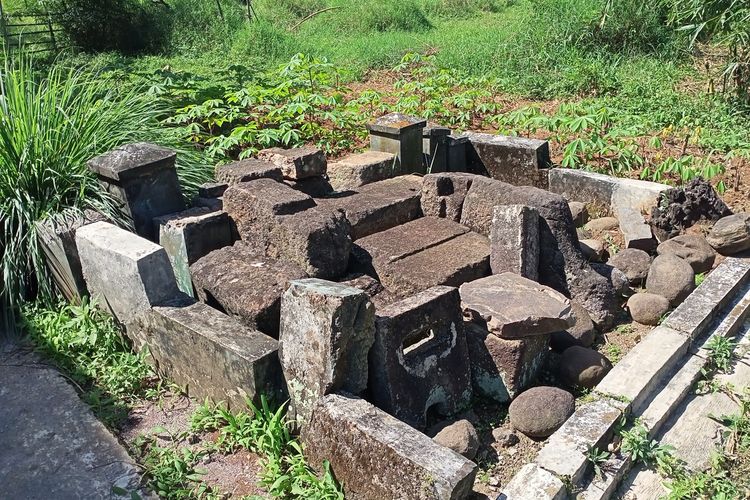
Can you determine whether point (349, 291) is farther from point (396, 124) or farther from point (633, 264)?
point (396, 124)

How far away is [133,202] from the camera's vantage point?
13.5 ft

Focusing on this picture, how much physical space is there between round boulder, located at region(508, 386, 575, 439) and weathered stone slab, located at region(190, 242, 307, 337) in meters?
1.30

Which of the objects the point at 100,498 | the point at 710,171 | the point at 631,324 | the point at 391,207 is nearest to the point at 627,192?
the point at 710,171

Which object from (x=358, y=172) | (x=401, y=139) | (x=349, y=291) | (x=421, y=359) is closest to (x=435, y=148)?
(x=401, y=139)

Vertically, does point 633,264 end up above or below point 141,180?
below

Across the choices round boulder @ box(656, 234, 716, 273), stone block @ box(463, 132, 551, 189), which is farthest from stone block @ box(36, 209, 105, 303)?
round boulder @ box(656, 234, 716, 273)

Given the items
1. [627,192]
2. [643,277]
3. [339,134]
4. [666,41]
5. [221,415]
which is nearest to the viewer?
[221,415]

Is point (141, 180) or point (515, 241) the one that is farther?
point (141, 180)

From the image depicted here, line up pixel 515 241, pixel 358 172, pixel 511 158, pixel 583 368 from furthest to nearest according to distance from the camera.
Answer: pixel 511 158, pixel 358 172, pixel 515 241, pixel 583 368

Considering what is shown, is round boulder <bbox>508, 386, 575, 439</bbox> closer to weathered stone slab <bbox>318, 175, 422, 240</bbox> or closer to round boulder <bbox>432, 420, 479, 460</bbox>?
round boulder <bbox>432, 420, 479, 460</bbox>

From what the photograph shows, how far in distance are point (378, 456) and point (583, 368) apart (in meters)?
1.43

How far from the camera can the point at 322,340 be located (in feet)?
9.07

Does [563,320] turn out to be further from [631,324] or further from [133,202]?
[133,202]

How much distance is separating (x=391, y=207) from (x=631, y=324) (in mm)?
1747
